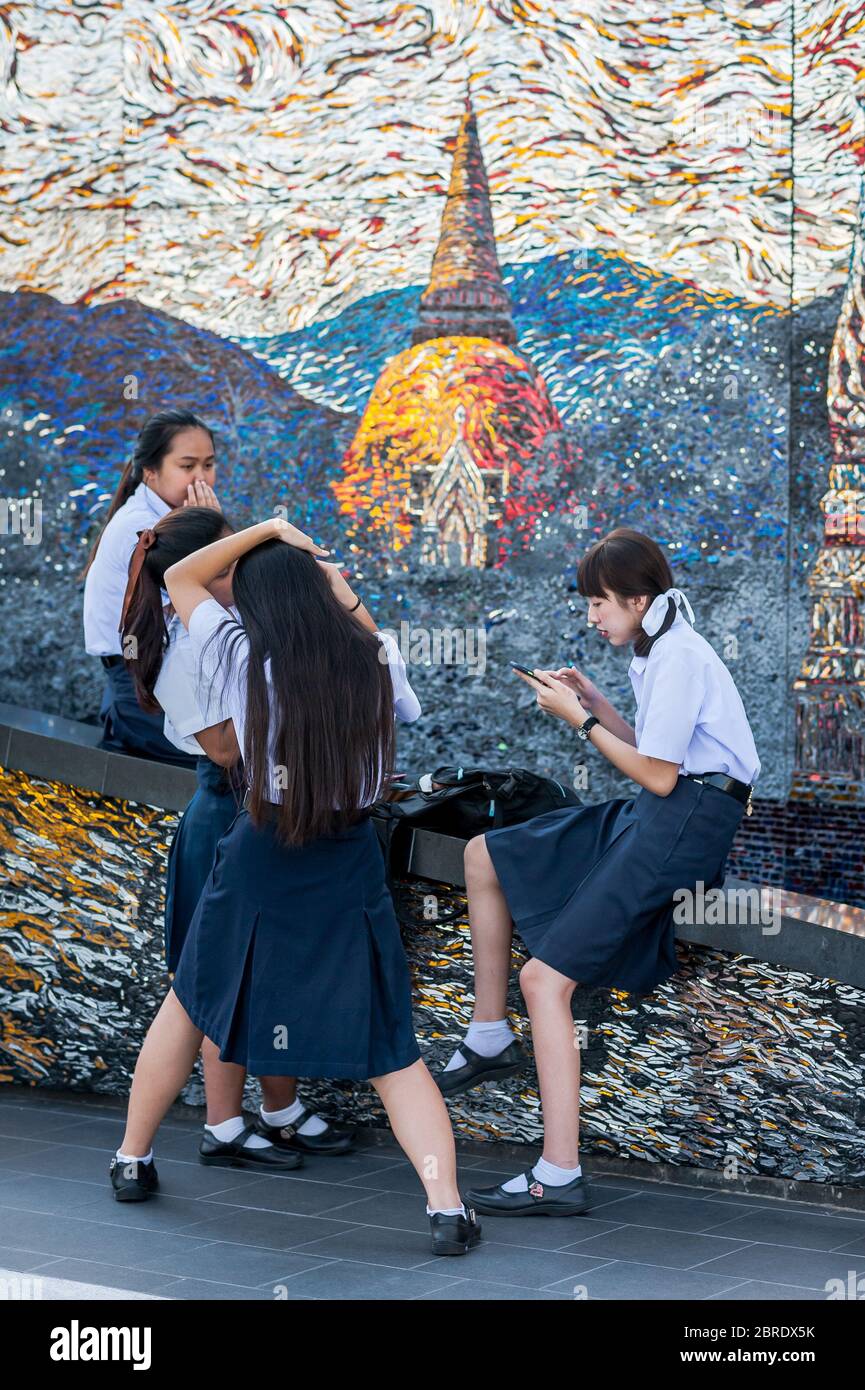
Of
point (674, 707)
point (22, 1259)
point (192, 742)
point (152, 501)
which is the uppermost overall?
point (152, 501)

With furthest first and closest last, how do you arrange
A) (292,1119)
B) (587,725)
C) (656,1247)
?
1. (292,1119)
2. (587,725)
3. (656,1247)

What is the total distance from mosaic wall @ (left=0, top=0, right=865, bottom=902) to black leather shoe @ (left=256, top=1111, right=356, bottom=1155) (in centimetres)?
243

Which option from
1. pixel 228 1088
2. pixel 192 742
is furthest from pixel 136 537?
pixel 228 1088

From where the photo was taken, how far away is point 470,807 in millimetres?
4543

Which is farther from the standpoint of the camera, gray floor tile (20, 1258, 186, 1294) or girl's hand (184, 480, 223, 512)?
girl's hand (184, 480, 223, 512)

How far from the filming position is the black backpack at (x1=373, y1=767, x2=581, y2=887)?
453 cm

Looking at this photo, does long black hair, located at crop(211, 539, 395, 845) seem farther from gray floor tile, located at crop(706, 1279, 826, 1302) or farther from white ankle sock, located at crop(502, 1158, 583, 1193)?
gray floor tile, located at crop(706, 1279, 826, 1302)

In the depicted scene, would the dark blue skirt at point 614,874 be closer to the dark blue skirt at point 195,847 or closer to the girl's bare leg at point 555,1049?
the girl's bare leg at point 555,1049

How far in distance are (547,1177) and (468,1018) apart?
565mm

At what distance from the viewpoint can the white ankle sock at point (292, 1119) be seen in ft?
15.5

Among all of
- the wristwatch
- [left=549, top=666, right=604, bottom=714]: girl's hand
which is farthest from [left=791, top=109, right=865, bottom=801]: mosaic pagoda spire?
the wristwatch

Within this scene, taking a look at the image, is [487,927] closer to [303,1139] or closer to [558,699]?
[558,699]

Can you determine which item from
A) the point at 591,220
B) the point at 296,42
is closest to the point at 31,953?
the point at 591,220

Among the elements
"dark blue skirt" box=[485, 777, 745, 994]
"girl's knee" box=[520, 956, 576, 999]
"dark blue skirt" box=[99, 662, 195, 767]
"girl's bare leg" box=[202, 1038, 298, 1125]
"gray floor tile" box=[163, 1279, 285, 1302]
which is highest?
"dark blue skirt" box=[99, 662, 195, 767]
